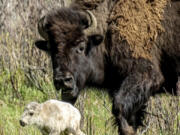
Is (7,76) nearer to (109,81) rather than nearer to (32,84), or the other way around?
(32,84)

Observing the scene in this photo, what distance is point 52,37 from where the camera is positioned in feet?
23.0

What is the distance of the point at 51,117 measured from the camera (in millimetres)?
4480

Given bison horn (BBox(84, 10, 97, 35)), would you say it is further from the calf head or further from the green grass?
the calf head

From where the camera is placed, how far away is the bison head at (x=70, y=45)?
6.77 m

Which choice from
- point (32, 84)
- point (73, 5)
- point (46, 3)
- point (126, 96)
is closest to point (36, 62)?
point (32, 84)

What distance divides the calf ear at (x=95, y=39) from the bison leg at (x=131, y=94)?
0.64 metres

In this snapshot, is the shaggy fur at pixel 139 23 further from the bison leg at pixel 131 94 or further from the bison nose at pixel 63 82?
the bison nose at pixel 63 82

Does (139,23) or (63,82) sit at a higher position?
(139,23)

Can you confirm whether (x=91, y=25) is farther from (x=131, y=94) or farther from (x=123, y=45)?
(x=131, y=94)

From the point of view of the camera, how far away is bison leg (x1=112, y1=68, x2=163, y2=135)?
22.8ft

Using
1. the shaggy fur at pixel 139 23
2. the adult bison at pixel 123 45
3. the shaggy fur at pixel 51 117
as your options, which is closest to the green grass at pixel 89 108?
the adult bison at pixel 123 45

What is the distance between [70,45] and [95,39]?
476mm

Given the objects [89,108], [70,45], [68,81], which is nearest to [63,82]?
[68,81]

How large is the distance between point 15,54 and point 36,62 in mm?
493
